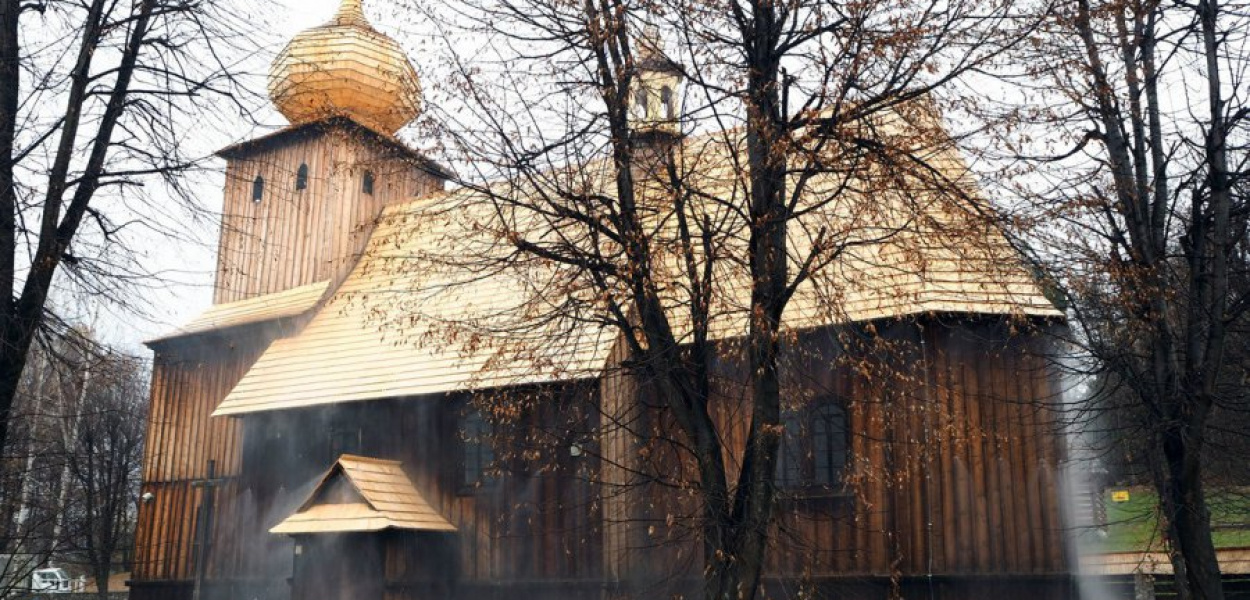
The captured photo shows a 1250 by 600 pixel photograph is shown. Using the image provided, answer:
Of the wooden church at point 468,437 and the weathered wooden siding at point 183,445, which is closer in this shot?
the wooden church at point 468,437

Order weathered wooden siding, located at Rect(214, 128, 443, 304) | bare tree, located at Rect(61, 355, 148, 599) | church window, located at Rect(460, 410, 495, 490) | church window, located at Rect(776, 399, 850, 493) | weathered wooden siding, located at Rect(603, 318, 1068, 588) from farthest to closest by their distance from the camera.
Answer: weathered wooden siding, located at Rect(214, 128, 443, 304) < church window, located at Rect(460, 410, 495, 490) < church window, located at Rect(776, 399, 850, 493) < weathered wooden siding, located at Rect(603, 318, 1068, 588) < bare tree, located at Rect(61, 355, 148, 599)

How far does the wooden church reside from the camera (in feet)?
41.5

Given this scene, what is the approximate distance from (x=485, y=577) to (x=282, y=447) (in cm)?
522

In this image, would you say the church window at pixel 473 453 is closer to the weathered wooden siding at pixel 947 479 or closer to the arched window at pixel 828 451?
the weathered wooden siding at pixel 947 479

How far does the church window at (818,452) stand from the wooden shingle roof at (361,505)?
5.99 meters

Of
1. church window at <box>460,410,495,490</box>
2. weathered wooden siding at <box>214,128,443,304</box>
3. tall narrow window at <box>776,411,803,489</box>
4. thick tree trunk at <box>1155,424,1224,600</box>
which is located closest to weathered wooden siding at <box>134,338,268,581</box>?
weathered wooden siding at <box>214,128,443,304</box>

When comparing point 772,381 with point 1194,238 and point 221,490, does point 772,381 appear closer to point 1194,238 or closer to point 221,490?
point 1194,238

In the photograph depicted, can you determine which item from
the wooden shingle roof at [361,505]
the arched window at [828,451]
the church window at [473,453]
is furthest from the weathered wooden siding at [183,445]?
the arched window at [828,451]

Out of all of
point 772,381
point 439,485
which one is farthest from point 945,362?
point 439,485

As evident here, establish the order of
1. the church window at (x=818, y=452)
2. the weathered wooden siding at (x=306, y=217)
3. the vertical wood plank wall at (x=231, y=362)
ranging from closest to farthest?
the church window at (x=818, y=452) → the vertical wood plank wall at (x=231, y=362) → the weathered wooden siding at (x=306, y=217)

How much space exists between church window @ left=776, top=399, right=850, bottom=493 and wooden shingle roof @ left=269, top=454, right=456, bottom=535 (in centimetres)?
599

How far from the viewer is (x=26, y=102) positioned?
9883 millimetres

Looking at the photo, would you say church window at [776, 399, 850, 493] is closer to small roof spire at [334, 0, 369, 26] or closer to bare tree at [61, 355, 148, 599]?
bare tree at [61, 355, 148, 599]

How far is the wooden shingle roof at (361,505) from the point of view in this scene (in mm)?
18078
